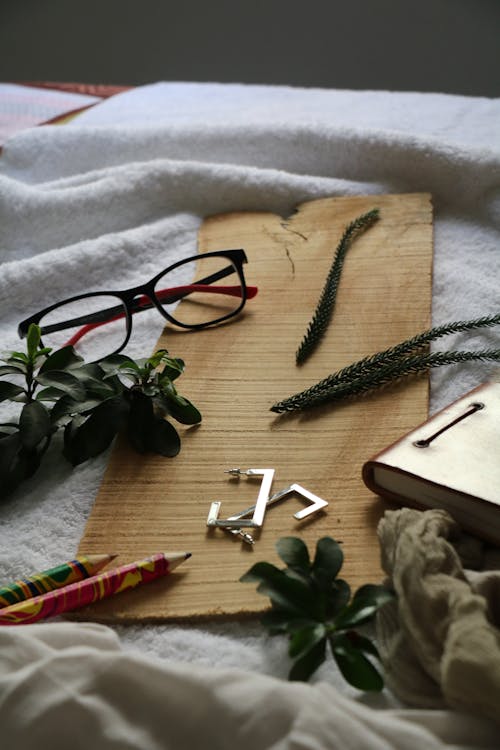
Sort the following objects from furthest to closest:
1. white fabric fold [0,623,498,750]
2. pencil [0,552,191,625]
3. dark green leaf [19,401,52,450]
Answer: dark green leaf [19,401,52,450] → pencil [0,552,191,625] → white fabric fold [0,623,498,750]

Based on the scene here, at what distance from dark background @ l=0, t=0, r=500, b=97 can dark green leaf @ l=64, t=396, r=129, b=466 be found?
59.8 inches

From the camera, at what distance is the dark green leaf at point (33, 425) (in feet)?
2.22

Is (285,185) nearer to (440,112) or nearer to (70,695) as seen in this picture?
(440,112)

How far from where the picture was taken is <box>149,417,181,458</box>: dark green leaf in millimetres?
692

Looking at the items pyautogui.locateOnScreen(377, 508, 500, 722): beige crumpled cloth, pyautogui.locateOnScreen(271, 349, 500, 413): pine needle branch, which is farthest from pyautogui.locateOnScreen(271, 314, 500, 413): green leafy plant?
pyautogui.locateOnScreen(377, 508, 500, 722): beige crumpled cloth

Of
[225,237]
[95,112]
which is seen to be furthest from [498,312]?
[95,112]

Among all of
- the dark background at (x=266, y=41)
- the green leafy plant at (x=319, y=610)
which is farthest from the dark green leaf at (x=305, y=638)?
the dark background at (x=266, y=41)

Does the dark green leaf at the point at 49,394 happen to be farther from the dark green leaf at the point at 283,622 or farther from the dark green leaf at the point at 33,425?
the dark green leaf at the point at 283,622

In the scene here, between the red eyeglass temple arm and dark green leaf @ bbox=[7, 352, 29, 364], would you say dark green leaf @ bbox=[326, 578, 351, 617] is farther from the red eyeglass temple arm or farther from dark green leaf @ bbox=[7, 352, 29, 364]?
the red eyeglass temple arm

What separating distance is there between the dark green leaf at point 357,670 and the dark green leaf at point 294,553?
0.19ft

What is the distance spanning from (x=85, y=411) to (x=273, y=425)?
157 millimetres

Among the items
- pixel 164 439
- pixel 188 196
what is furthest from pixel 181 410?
pixel 188 196

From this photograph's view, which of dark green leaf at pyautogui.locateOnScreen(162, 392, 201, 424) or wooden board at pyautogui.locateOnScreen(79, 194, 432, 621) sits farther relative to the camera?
dark green leaf at pyautogui.locateOnScreen(162, 392, 201, 424)

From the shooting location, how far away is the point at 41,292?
0.96 m
